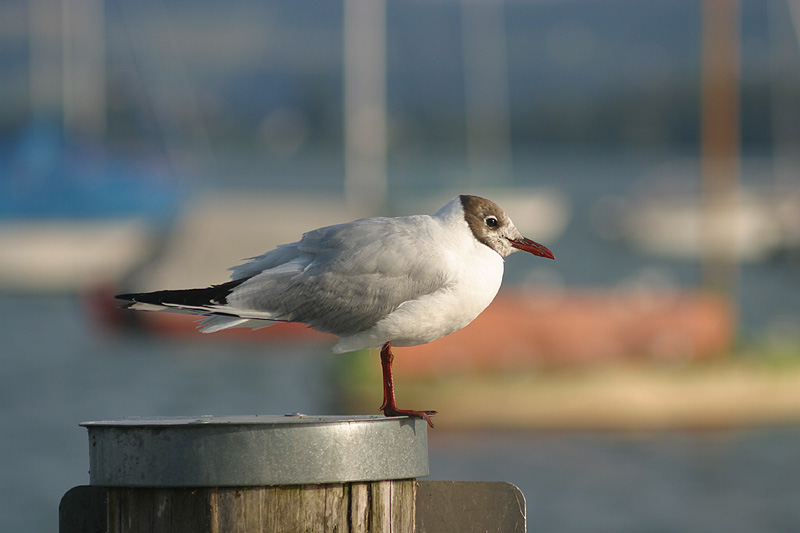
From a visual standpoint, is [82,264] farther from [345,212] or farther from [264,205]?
[345,212]

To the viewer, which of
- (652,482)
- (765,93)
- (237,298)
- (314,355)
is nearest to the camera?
(237,298)

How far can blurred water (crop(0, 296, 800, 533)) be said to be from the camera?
17.2 metres

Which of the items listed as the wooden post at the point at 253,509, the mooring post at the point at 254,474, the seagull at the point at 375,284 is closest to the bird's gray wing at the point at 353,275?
the seagull at the point at 375,284

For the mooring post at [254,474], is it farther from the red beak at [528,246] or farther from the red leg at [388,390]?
the red beak at [528,246]

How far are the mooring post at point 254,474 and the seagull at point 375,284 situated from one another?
3.38 feet

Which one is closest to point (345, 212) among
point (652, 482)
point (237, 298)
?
point (652, 482)

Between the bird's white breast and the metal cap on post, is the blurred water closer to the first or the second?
the bird's white breast

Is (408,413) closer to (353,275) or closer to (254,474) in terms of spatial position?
(353,275)

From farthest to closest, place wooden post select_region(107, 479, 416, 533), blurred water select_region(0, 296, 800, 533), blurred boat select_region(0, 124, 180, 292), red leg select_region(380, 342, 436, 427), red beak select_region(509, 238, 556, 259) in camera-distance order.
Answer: blurred boat select_region(0, 124, 180, 292) → blurred water select_region(0, 296, 800, 533) → red beak select_region(509, 238, 556, 259) → red leg select_region(380, 342, 436, 427) → wooden post select_region(107, 479, 416, 533)

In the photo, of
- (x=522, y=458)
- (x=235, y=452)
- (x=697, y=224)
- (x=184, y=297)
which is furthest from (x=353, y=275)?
(x=697, y=224)

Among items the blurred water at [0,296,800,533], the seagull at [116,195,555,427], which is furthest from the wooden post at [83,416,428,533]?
the blurred water at [0,296,800,533]

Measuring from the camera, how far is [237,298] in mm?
4191

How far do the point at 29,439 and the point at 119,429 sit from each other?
2010cm

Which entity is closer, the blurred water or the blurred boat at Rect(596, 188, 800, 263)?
the blurred water
